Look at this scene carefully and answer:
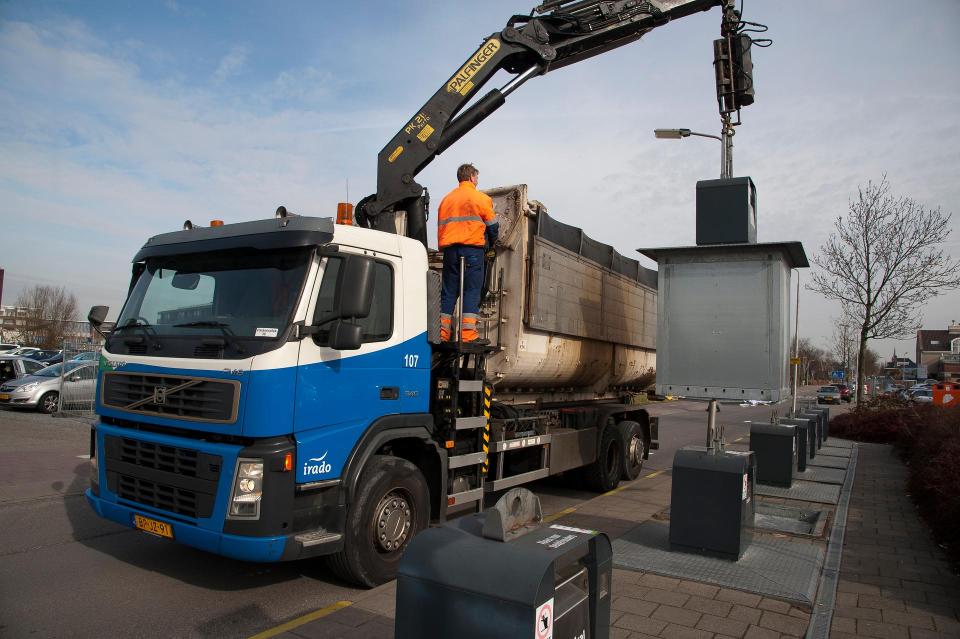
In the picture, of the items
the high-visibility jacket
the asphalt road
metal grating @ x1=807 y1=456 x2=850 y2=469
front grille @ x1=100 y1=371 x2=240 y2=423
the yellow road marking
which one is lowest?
the asphalt road

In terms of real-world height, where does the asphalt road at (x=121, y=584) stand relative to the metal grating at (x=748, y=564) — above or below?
below

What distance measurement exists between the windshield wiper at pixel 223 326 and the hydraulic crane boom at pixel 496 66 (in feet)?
8.39

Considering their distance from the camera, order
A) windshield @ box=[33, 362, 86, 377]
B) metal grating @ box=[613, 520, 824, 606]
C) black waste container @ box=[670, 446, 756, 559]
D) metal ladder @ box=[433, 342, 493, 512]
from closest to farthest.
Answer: metal grating @ box=[613, 520, 824, 606] < black waste container @ box=[670, 446, 756, 559] < metal ladder @ box=[433, 342, 493, 512] < windshield @ box=[33, 362, 86, 377]

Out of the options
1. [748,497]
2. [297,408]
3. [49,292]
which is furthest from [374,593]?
[49,292]

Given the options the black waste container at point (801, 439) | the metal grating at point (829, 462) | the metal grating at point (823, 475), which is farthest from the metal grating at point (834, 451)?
the black waste container at point (801, 439)

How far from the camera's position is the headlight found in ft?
14.0

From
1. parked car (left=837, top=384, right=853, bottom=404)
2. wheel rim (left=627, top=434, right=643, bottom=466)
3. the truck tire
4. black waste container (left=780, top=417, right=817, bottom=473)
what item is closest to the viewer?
the truck tire

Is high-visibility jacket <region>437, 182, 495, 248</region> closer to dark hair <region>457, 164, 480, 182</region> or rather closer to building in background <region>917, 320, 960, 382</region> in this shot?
dark hair <region>457, 164, 480, 182</region>

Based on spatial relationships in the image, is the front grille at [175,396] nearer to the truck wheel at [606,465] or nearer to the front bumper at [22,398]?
the truck wheel at [606,465]

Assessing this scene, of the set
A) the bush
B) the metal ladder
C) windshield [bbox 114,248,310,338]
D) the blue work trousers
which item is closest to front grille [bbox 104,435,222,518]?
windshield [bbox 114,248,310,338]

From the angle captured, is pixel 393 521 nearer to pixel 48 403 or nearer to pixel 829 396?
pixel 48 403

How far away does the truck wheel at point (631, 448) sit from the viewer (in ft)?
33.0

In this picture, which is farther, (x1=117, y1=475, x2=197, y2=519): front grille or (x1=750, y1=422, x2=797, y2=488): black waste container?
(x1=750, y1=422, x2=797, y2=488): black waste container

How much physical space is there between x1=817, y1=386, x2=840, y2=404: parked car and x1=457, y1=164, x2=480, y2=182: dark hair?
4072 cm
